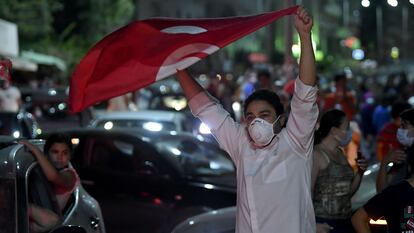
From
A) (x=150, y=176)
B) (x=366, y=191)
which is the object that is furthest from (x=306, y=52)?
(x=150, y=176)

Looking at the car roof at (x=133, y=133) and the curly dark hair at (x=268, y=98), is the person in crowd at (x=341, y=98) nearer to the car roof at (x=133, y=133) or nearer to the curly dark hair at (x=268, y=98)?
the car roof at (x=133, y=133)

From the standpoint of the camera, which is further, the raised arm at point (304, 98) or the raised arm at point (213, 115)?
the raised arm at point (213, 115)

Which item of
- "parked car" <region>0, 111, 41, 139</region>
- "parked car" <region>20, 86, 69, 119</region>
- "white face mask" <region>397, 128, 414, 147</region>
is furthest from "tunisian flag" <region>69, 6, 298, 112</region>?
"parked car" <region>20, 86, 69, 119</region>

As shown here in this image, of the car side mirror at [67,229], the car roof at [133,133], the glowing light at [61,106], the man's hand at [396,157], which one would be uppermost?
the glowing light at [61,106]

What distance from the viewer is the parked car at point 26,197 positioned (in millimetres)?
4691

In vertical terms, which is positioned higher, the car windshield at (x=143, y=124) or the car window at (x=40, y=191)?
the car windshield at (x=143, y=124)

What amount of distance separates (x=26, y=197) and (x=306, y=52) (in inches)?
69.4

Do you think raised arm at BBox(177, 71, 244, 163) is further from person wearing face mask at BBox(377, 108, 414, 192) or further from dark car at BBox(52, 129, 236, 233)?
dark car at BBox(52, 129, 236, 233)

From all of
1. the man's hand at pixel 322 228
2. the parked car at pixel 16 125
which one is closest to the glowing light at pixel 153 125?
the parked car at pixel 16 125

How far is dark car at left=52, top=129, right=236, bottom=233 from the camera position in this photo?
29.6ft

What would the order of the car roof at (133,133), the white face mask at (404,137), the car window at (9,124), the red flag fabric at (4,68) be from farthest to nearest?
the car window at (9,124) < the car roof at (133,133) < the white face mask at (404,137) < the red flag fabric at (4,68)

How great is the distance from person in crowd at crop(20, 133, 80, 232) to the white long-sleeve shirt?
132cm

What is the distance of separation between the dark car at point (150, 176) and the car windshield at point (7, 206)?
4197 mm

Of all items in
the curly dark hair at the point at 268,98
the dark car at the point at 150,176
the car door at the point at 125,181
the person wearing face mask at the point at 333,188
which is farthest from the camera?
the car door at the point at 125,181
